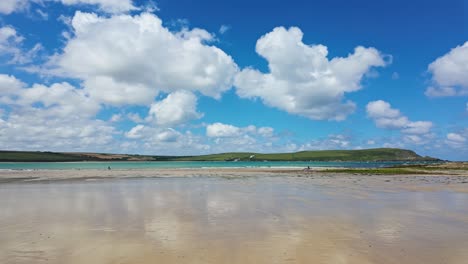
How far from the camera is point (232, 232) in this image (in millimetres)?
15188

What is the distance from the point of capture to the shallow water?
37.9 ft

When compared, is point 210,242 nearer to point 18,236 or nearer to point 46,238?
point 46,238

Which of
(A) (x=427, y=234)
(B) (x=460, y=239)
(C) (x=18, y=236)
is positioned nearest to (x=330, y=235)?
(A) (x=427, y=234)

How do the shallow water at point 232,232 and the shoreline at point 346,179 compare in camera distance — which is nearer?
the shallow water at point 232,232

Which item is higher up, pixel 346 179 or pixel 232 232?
pixel 346 179

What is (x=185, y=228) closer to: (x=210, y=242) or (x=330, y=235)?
(x=210, y=242)

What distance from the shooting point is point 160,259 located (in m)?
11.1

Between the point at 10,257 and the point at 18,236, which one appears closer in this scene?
the point at 10,257

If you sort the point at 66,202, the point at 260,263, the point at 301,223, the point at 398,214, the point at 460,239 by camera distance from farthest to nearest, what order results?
the point at 66,202 < the point at 398,214 < the point at 301,223 < the point at 460,239 < the point at 260,263

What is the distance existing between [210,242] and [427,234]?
31.6 feet

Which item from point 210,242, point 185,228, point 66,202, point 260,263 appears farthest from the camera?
point 66,202

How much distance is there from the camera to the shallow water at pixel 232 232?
455 inches

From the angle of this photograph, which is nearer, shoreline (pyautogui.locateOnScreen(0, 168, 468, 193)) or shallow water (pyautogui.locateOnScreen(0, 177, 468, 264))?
shallow water (pyautogui.locateOnScreen(0, 177, 468, 264))

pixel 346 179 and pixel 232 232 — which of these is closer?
pixel 232 232
